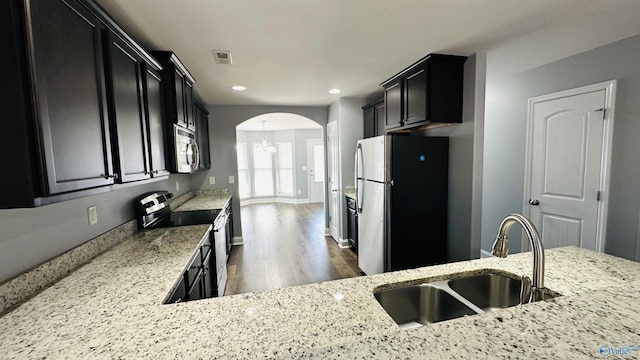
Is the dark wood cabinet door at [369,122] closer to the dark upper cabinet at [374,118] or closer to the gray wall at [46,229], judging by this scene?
the dark upper cabinet at [374,118]

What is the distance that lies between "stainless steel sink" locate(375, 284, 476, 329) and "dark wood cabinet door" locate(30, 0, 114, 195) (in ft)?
4.59

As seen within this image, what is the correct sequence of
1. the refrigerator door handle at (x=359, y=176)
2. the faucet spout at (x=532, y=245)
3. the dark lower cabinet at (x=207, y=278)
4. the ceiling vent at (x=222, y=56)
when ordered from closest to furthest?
the faucet spout at (x=532, y=245), the dark lower cabinet at (x=207, y=278), the ceiling vent at (x=222, y=56), the refrigerator door handle at (x=359, y=176)

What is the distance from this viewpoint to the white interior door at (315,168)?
867cm

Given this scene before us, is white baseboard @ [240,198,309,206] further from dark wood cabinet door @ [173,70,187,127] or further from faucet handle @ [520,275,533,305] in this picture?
faucet handle @ [520,275,533,305]

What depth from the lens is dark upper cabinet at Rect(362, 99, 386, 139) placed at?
373cm

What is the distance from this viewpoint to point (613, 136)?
7.84 ft

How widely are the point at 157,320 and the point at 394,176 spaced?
2.28m

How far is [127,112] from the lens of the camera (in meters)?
1.54

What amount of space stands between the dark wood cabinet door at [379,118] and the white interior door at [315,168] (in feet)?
15.9

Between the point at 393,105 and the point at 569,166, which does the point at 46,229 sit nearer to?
the point at 393,105

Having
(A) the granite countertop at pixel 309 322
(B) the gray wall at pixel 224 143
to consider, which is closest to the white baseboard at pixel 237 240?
(B) the gray wall at pixel 224 143

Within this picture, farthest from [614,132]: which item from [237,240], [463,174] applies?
[237,240]

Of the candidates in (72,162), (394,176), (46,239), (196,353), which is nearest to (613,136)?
(394,176)

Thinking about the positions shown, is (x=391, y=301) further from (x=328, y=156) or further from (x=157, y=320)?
(x=328, y=156)
